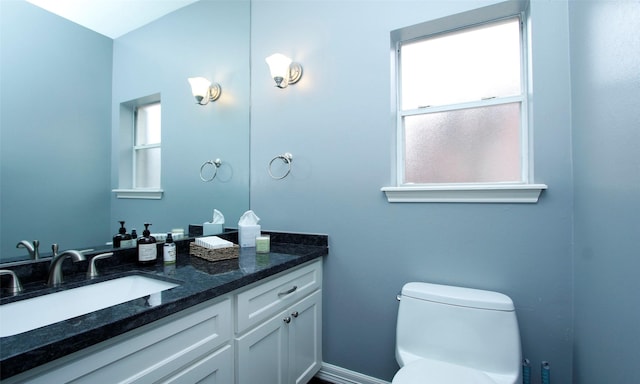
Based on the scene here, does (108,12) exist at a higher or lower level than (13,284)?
higher

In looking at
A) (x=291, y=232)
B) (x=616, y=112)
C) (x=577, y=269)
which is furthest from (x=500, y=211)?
(x=291, y=232)

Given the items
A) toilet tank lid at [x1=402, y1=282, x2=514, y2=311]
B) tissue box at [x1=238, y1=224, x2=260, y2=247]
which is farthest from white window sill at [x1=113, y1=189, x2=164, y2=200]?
toilet tank lid at [x1=402, y1=282, x2=514, y2=311]

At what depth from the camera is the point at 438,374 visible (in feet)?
3.56

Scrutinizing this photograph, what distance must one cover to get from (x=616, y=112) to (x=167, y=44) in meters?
1.96

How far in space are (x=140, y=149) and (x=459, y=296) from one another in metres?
1.61

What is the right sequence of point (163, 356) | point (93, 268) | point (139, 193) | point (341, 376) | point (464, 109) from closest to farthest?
point (163, 356) → point (93, 268) → point (139, 193) → point (464, 109) → point (341, 376)

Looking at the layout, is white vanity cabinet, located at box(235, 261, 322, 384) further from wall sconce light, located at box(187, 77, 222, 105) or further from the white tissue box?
wall sconce light, located at box(187, 77, 222, 105)

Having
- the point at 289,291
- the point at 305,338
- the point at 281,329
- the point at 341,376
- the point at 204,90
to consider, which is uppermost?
the point at 204,90

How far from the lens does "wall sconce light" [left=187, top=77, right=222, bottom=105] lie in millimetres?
1667

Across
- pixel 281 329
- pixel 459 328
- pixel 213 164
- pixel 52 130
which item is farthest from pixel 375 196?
pixel 52 130

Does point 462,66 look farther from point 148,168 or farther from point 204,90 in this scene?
point 148,168

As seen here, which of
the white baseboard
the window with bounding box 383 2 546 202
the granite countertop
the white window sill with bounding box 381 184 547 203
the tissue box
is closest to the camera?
the granite countertop

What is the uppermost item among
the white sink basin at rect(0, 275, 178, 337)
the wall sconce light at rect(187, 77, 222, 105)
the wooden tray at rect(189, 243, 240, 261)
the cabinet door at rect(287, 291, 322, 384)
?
the wall sconce light at rect(187, 77, 222, 105)

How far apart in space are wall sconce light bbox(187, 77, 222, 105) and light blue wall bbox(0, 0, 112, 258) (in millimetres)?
551
